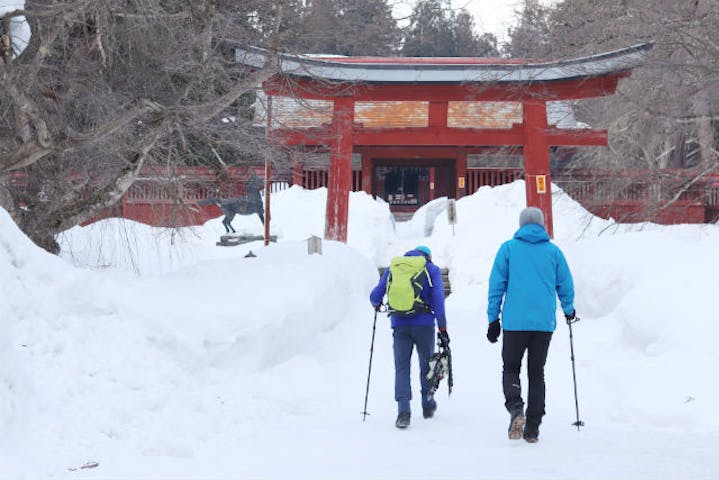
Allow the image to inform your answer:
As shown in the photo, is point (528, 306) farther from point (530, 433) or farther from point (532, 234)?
point (530, 433)

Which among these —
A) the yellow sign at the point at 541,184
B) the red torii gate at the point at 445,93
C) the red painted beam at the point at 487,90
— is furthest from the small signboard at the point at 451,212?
the red painted beam at the point at 487,90

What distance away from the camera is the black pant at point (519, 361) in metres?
5.58

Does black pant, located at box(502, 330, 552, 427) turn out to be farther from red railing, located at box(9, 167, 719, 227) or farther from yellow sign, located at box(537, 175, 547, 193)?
yellow sign, located at box(537, 175, 547, 193)

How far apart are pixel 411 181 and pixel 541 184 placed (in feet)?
59.6

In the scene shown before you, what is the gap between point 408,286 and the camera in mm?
6422

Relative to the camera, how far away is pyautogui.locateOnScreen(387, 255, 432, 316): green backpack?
6426mm

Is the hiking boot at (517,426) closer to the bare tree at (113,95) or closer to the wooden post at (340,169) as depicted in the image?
the bare tree at (113,95)

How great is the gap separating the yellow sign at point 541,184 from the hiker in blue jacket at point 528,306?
10720mm

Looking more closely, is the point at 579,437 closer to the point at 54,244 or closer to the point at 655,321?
the point at 655,321

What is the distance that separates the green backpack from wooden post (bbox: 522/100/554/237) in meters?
10.1

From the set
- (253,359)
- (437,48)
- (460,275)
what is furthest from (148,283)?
(437,48)

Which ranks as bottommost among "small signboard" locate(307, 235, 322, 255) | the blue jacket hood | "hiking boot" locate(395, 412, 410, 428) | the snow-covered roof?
"hiking boot" locate(395, 412, 410, 428)

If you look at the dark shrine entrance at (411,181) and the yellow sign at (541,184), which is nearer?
the yellow sign at (541,184)

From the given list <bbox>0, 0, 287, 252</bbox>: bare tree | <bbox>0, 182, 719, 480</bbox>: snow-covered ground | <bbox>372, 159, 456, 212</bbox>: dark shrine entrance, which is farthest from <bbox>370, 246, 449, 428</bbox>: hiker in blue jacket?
<bbox>372, 159, 456, 212</bbox>: dark shrine entrance
